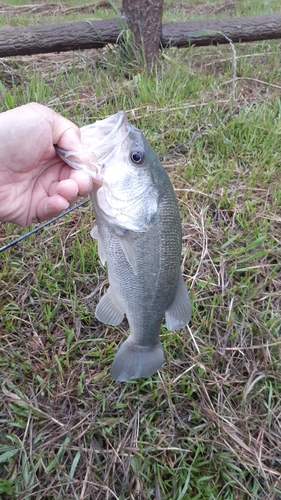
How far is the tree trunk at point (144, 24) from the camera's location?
11.5ft

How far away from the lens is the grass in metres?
1.83

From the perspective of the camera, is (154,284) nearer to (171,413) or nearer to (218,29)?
(171,413)

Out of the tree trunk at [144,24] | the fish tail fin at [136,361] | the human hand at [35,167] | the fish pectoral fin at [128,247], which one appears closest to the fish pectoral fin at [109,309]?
the fish tail fin at [136,361]

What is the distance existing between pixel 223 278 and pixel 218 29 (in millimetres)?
2531

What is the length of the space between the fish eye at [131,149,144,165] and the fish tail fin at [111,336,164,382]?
636 millimetres

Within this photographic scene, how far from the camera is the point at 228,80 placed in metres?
3.55

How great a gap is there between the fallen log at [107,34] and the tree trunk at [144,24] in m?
0.11

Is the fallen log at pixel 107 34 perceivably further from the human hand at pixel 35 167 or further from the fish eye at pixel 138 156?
the fish eye at pixel 138 156

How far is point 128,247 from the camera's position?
142 cm

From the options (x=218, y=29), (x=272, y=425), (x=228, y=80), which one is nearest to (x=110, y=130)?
(x=272, y=425)

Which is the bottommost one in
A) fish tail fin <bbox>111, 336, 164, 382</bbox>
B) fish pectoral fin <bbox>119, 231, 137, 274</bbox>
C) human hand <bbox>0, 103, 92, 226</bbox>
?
fish tail fin <bbox>111, 336, 164, 382</bbox>

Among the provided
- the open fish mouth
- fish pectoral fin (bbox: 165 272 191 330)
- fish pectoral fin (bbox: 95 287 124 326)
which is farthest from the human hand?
fish pectoral fin (bbox: 165 272 191 330)

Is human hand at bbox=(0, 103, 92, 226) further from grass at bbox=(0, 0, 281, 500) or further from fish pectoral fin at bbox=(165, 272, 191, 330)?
grass at bbox=(0, 0, 281, 500)

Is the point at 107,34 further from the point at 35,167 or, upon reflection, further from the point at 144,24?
the point at 35,167
